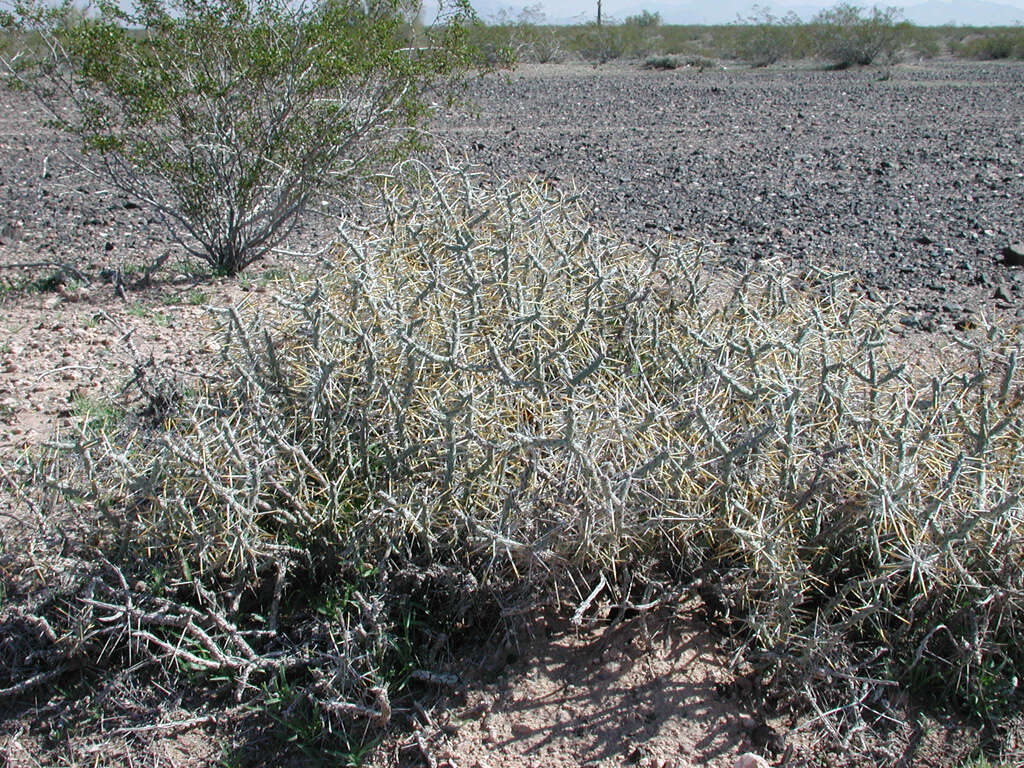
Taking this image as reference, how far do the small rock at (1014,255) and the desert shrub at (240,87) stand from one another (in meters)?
3.69

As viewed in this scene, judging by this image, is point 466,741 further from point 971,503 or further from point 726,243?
point 726,243

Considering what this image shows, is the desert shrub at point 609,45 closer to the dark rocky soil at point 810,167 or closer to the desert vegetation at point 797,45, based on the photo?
the desert vegetation at point 797,45

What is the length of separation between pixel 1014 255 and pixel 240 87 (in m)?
4.94

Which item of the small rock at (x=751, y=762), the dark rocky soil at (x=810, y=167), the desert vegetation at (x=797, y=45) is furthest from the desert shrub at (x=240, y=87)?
the desert vegetation at (x=797, y=45)

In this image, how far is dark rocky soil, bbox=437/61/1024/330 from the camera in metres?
5.71

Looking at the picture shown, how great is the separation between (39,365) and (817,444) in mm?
3424

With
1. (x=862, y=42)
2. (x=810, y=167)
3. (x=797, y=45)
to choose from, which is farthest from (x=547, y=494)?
(x=797, y=45)

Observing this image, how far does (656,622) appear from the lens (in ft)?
8.57

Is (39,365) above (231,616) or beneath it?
above

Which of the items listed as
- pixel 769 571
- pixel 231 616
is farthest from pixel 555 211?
pixel 231 616

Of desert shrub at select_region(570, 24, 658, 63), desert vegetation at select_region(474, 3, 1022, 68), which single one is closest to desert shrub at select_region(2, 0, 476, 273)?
desert vegetation at select_region(474, 3, 1022, 68)

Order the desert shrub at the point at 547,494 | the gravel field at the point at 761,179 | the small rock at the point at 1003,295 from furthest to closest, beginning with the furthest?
the gravel field at the point at 761,179, the small rock at the point at 1003,295, the desert shrub at the point at 547,494

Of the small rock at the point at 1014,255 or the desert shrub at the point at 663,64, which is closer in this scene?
the small rock at the point at 1014,255

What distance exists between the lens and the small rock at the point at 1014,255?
555 centimetres
